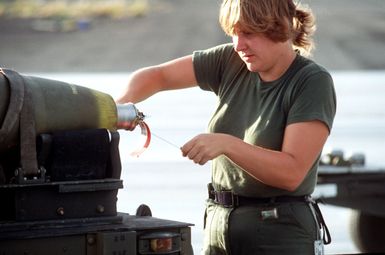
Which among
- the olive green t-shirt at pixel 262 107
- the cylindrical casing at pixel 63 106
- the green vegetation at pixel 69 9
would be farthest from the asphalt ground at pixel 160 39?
the cylindrical casing at pixel 63 106

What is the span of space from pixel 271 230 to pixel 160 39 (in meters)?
16.9

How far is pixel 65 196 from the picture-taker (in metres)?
3.21

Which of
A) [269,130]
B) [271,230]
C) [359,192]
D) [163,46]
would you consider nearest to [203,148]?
[269,130]

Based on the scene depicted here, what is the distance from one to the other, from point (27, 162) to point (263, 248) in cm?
94

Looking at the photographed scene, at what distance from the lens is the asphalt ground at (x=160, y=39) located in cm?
1906

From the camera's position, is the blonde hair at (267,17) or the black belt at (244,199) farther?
the black belt at (244,199)

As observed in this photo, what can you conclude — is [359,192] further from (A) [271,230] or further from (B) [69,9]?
(B) [69,9]

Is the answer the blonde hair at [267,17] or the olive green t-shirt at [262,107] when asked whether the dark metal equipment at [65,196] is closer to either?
the olive green t-shirt at [262,107]

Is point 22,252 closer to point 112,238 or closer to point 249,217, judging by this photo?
point 112,238

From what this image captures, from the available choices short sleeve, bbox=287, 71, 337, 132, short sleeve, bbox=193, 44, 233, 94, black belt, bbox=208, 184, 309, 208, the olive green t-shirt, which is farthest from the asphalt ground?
short sleeve, bbox=287, 71, 337, 132

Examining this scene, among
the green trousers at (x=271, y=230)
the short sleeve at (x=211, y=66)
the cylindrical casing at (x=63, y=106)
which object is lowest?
the green trousers at (x=271, y=230)

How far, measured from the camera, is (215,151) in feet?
11.1

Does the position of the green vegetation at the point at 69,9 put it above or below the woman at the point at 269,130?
above

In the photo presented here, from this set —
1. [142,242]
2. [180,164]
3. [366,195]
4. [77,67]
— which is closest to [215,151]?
[142,242]
